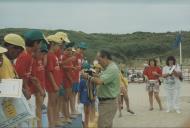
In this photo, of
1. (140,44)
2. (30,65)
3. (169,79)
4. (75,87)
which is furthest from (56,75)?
(140,44)

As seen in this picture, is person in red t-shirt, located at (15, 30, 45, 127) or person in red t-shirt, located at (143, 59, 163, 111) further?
person in red t-shirt, located at (143, 59, 163, 111)

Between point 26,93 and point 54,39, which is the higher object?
point 54,39

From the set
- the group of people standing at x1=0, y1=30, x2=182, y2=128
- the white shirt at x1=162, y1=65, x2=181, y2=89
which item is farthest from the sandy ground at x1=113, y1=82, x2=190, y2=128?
A: the group of people standing at x1=0, y1=30, x2=182, y2=128

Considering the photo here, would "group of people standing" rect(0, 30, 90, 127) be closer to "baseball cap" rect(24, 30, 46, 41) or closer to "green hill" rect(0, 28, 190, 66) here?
"baseball cap" rect(24, 30, 46, 41)

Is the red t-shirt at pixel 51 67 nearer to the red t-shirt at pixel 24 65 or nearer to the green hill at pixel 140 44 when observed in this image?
the red t-shirt at pixel 24 65

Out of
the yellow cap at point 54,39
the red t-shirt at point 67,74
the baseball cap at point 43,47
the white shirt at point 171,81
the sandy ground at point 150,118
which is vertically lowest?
the sandy ground at point 150,118

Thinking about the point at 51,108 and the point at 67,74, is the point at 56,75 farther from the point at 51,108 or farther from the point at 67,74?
the point at 67,74

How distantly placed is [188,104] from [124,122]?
5322 millimetres

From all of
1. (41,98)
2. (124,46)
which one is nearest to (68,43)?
(41,98)

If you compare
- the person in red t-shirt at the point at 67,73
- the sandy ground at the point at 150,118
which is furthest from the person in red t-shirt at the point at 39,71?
the sandy ground at the point at 150,118

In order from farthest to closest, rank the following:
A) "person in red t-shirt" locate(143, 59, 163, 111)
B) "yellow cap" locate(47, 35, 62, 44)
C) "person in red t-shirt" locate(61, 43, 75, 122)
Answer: "person in red t-shirt" locate(143, 59, 163, 111), "person in red t-shirt" locate(61, 43, 75, 122), "yellow cap" locate(47, 35, 62, 44)

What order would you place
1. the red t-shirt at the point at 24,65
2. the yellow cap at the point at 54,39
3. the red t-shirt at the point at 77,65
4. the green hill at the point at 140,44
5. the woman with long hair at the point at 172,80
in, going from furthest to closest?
the green hill at the point at 140,44 < the woman with long hair at the point at 172,80 < the red t-shirt at the point at 77,65 < the yellow cap at the point at 54,39 < the red t-shirt at the point at 24,65

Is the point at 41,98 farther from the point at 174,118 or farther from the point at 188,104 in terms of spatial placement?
the point at 188,104

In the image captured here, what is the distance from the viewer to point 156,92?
16.3 m
